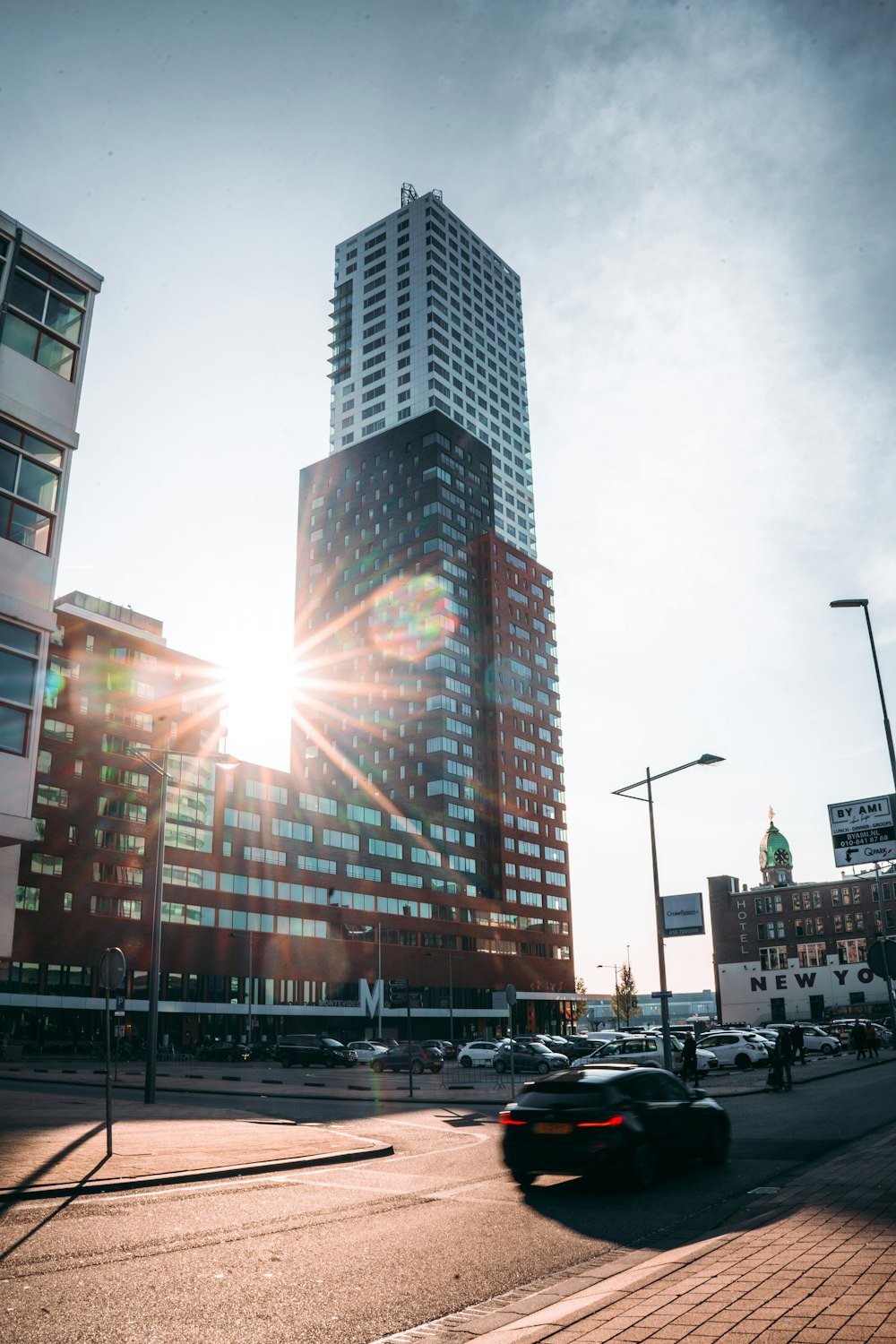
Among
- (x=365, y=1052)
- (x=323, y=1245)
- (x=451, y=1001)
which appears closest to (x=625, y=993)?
(x=451, y=1001)

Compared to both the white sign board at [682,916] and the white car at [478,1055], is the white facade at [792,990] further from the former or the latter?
the white sign board at [682,916]

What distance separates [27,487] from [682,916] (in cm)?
1948

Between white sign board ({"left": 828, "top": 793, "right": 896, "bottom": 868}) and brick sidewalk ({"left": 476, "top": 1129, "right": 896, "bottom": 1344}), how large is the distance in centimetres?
864

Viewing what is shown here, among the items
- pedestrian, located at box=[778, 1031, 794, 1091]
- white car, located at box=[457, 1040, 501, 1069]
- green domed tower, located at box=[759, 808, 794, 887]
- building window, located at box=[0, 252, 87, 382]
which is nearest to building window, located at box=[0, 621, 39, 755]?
building window, located at box=[0, 252, 87, 382]

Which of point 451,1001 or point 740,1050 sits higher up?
point 451,1001

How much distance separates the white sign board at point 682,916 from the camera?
27.0 m

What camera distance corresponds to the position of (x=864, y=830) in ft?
54.1

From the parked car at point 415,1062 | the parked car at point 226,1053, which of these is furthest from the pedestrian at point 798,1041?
the parked car at point 226,1053

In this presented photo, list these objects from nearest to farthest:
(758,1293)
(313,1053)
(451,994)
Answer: (758,1293) < (313,1053) < (451,994)

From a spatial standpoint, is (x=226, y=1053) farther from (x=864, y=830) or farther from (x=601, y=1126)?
(x=601, y=1126)

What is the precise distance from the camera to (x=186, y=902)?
73.5 meters

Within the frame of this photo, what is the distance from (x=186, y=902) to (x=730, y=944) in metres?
83.4

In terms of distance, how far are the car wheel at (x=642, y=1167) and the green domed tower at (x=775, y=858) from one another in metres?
145

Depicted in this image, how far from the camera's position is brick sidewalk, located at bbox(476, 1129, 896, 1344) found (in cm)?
508
